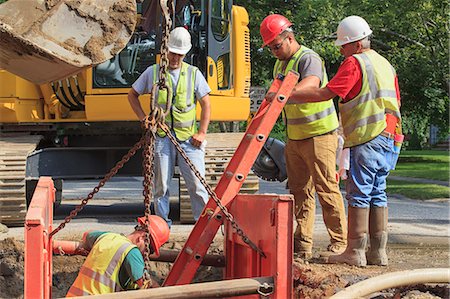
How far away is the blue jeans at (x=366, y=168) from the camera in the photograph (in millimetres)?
7125

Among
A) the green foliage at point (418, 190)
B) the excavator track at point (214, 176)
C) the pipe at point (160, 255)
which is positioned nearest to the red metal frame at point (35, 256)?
the pipe at point (160, 255)

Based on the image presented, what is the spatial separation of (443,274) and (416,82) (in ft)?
69.7

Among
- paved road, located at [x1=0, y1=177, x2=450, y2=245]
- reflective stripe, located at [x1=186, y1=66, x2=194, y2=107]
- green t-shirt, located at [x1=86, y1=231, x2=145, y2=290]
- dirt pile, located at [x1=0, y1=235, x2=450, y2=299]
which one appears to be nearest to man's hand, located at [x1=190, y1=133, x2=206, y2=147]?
reflective stripe, located at [x1=186, y1=66, x2=194, y2=107]

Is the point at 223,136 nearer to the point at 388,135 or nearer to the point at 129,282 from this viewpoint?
the point at 388,135

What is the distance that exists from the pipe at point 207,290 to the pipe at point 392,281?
1.47 ft

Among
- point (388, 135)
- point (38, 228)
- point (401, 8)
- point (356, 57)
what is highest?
point (401, 8)

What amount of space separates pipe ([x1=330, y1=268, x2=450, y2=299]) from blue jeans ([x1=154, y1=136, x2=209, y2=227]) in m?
3.21

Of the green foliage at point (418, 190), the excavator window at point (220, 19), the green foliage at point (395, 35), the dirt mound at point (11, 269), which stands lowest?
the dirt mound at point (11, 269)

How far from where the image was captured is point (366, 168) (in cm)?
712

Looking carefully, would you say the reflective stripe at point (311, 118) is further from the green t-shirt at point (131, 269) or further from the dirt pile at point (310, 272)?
the green t-shirt at point (131, 269)

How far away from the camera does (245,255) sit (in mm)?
6535

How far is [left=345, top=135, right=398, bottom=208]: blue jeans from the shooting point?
23.4ft

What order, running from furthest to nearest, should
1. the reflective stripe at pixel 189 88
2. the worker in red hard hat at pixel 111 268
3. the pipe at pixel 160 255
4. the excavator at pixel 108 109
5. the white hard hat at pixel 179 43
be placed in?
1. the excavator at pixel 108 109
2. the reflective stripe at pixel 189 88
3. the white hard hat at pixel 179 43
4. the pipe at pixel 160 255
5. the worker in red hard hat at pixel 111 268

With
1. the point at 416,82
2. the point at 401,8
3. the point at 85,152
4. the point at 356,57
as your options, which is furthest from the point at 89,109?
the point at 416,82
